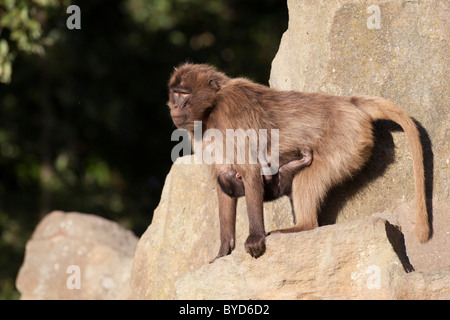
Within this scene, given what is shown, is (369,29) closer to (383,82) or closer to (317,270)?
(383,82)

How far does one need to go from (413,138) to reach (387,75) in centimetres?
60

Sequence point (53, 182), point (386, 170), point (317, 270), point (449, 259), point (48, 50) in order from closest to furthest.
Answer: point (317, 270) < point (449, 259) < point (386, 170) < point (48, 50) < point (53, 182)

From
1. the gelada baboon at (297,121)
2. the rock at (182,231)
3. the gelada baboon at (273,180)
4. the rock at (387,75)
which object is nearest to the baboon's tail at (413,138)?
the gelada baboon at (297,121)

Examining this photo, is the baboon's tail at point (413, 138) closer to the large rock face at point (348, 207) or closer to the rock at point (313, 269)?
the large rock face at point (348, 207)

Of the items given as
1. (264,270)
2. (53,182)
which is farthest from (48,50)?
(264,270)

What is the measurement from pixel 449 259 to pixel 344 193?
78 centimetres

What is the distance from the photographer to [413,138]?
4.47 m

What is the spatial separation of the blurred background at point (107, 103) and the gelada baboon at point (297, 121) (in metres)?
5.35

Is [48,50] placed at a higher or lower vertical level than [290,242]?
higher

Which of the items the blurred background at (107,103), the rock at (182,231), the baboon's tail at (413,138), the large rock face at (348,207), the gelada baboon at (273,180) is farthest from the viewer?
the blurred background at (107,103)

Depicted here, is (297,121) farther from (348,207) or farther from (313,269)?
(313,269)

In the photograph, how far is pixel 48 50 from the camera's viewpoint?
9.62 metres

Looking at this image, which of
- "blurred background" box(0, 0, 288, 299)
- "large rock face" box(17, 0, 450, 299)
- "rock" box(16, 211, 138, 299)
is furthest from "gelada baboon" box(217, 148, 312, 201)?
"blurred background" box(0, 0, 288, 299)

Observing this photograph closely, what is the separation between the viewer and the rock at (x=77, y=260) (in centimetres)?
659
